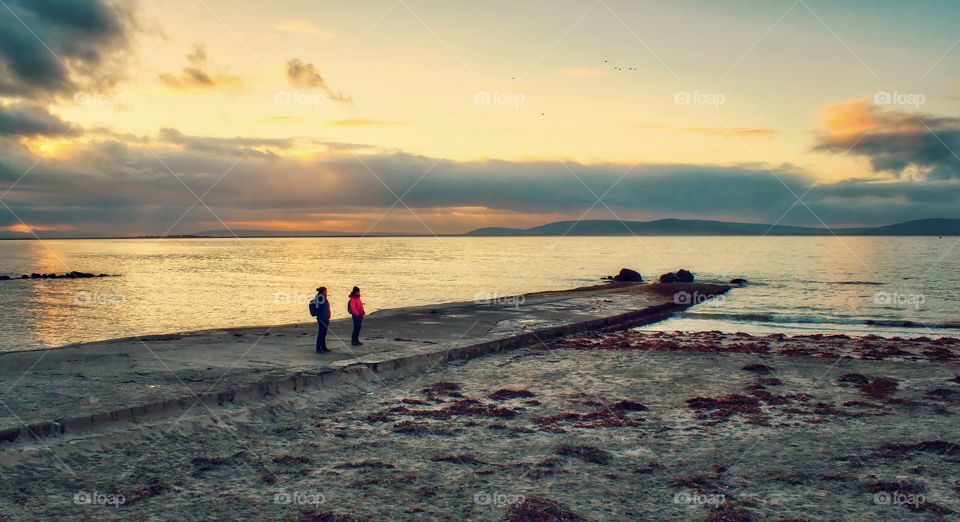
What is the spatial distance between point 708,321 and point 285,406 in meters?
24.9

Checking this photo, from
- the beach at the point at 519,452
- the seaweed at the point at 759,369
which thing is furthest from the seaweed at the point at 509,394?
the seaweed at the point at 759,369

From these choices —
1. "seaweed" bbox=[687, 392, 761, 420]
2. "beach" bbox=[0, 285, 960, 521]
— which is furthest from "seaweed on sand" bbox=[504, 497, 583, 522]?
"seaweed" bbox=[687, 392, 761, 420]

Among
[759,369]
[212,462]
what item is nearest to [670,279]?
[759,369]

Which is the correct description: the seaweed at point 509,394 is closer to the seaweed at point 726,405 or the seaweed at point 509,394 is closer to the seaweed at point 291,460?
the seaweed at point 726,405

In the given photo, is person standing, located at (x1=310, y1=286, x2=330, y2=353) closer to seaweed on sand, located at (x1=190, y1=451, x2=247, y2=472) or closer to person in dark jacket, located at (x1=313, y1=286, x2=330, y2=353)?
person in dark jacket, located at (x1=313, y1=286, x2=330, y2=353)

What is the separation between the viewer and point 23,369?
13.4 metres

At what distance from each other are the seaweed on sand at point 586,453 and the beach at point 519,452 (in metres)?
0.04

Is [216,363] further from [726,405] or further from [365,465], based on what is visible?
[726,405]

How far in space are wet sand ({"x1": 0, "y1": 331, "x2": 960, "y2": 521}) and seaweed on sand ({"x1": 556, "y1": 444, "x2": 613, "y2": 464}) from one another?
0.04 metres

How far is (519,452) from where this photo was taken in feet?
32.0

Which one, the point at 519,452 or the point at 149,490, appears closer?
the point at 149,490

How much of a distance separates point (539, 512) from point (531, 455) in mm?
2181

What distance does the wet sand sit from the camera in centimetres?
761

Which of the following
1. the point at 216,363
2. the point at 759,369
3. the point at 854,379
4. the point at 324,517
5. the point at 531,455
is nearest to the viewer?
the point at 324,517
